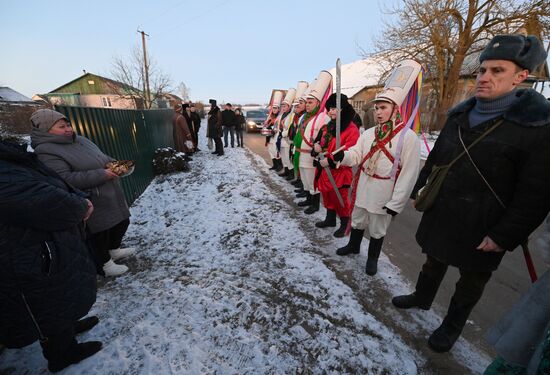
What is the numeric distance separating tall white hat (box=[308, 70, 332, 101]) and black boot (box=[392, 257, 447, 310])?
3.31 m

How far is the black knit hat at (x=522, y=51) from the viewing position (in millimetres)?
1506

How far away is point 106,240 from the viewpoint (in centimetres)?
275

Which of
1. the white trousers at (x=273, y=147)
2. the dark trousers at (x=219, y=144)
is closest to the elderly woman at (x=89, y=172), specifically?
the white trousers at (x=273, y=147)

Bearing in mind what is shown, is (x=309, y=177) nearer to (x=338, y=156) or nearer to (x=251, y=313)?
(x=338, y=156)

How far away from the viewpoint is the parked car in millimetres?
17797

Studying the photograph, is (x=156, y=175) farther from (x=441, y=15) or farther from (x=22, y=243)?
(x=441, y=15)

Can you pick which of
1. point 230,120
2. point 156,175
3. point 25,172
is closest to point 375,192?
point 25,172

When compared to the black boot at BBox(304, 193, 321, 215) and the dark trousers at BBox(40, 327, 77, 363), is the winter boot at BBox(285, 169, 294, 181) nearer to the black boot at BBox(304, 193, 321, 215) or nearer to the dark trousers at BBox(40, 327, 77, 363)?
the black boot at BBox(304, 193, 321, 215)

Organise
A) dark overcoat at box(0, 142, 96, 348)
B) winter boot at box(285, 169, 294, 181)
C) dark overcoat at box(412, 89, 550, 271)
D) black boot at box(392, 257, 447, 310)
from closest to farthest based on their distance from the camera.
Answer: dark overcoat at box(0, 142, 96, 348), dark overcoat at box(412, 89, 550, 271), black boot at box(392, 257, 447, 310), winter boot at box(285, 169, 294, 181)

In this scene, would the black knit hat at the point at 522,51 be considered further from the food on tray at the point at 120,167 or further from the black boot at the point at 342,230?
the food on tray at the point at 120,167

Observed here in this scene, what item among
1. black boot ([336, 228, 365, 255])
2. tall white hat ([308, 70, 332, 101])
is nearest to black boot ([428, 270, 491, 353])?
black boot ([336, 228, 365, 255])

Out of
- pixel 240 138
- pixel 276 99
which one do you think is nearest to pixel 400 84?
pixel 276 99

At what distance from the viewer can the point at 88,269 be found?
1740mm

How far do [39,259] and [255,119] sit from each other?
59.5 ft
